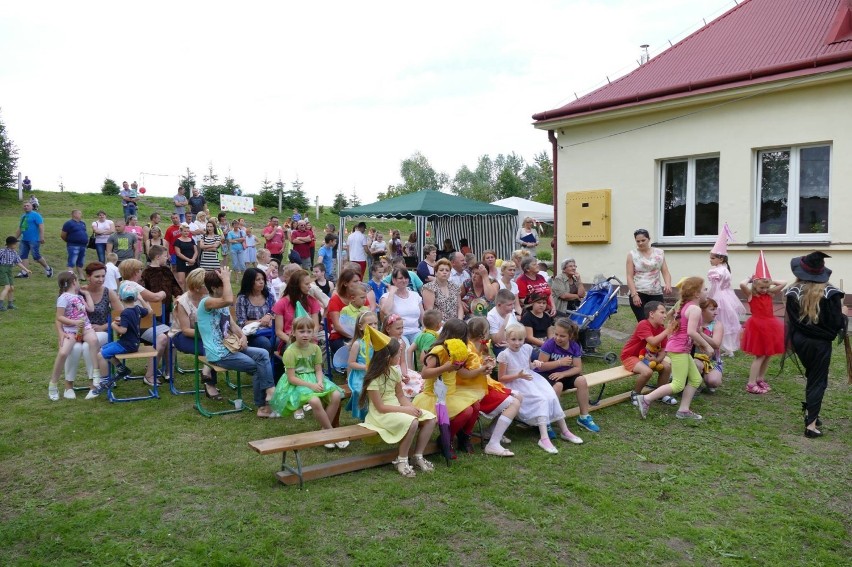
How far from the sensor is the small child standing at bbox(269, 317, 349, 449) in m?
6.05

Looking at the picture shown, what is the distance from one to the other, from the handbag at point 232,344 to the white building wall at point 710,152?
8.78 metres

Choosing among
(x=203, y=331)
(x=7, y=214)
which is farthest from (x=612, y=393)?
(x=7, y=214)

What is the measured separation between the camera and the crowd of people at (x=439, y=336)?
19.6 ft

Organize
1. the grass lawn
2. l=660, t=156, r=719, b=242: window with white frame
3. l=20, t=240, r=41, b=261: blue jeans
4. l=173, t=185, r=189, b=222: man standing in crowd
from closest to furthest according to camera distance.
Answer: the grass lawn < l=660, t=156, r=719, b=242: window with white frame < l=20, t=240, r=41, b=261: blue jeans < l=173, t=185, r=189, b=222: man standing in crowd

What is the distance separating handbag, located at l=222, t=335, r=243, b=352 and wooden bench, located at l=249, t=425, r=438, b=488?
187 cm

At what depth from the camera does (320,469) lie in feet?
17.3

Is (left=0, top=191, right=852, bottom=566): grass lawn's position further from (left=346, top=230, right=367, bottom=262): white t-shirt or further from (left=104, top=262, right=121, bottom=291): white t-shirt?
(left=346, top=230, right=367, bottom=262): white t-shirt

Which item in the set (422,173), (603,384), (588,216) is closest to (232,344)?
(603,384)

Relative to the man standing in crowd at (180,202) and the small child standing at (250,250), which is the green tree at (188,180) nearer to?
the man standing in crowd at (180,202)

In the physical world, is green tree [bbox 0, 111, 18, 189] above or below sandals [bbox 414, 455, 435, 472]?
above

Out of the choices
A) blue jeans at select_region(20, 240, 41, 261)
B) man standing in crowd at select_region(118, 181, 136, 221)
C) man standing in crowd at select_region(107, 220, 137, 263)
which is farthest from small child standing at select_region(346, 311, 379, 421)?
man standing in crowd at select_region(118, 181, 136, 221)

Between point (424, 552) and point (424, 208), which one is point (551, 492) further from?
point (424, 208)

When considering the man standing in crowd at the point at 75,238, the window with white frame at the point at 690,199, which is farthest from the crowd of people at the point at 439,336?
the man standing in crowd at the point at 75,238

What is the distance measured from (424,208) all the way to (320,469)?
494 inches
